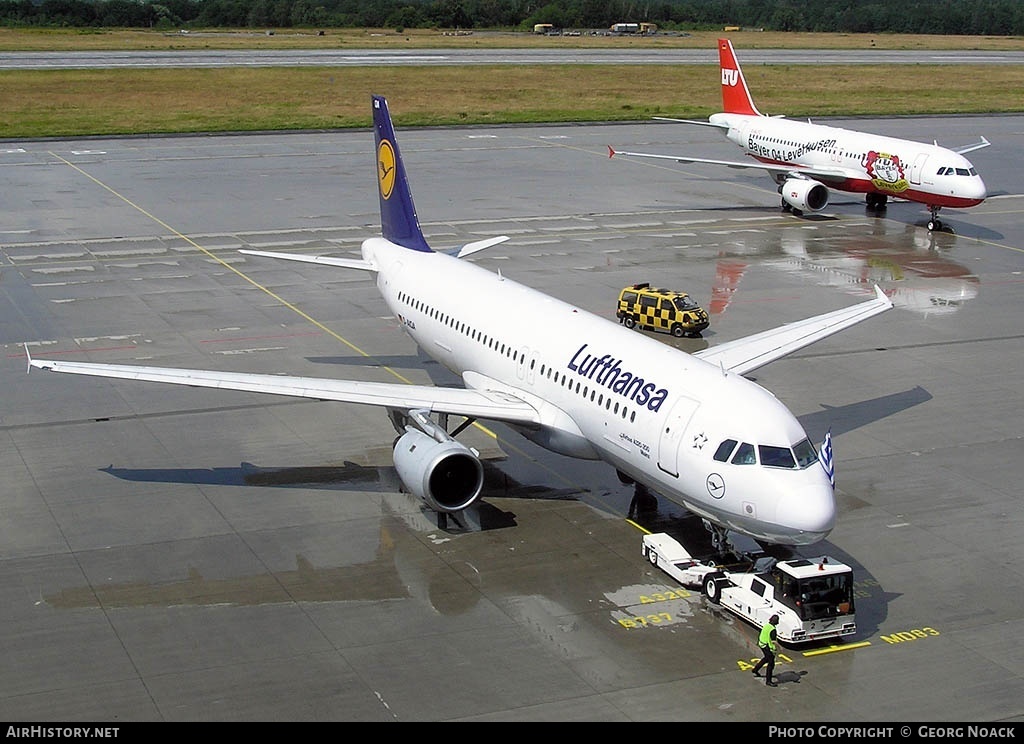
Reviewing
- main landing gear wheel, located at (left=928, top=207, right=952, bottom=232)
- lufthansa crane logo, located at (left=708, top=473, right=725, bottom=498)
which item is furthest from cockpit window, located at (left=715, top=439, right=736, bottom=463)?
main landing gear wheel, located at (left=928, top=207, right=952, bottom=232)

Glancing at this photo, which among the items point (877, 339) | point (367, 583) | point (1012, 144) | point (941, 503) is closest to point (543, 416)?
point (367, 583)

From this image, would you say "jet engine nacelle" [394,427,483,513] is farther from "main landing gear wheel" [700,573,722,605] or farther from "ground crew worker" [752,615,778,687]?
"ground crew worker" [752,615,778,687]

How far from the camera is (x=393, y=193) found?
40844 mm

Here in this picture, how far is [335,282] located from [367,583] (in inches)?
1173

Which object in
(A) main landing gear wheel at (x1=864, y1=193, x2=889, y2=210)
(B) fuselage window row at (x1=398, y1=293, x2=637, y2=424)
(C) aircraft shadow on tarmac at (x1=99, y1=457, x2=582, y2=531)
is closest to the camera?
(B) fuselage window row at (x1=398, y1=293, x2=637, y2=424)

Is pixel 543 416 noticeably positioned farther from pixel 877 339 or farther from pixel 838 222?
pixel 838 222

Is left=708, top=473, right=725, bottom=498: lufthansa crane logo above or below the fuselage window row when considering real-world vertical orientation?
below

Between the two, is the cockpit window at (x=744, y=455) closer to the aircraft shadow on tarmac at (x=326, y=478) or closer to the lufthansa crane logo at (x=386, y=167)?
the aircraft shadow on tarmac at (x=326, y=478)

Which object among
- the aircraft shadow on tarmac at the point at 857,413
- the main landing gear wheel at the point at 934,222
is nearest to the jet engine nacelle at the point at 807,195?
the main landing gear wheel at the point at 934,222

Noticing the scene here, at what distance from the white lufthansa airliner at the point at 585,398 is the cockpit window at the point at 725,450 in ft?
0.09

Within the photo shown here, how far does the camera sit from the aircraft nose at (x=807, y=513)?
80.3 ft

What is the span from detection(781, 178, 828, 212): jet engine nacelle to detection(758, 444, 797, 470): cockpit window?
4708cm

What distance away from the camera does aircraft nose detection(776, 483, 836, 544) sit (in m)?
24.5

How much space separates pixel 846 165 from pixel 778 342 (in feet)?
126
